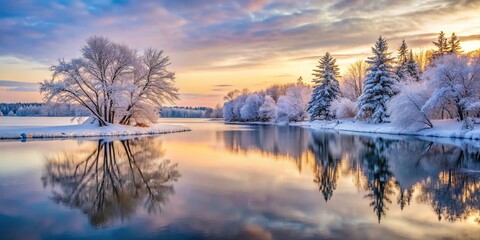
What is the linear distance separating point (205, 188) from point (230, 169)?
398cm

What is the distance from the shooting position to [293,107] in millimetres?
76125

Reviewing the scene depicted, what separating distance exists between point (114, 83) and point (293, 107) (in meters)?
45.0

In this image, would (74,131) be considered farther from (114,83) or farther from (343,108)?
(343,108)

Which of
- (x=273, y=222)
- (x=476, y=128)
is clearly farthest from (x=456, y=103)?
(x=273, y=222)

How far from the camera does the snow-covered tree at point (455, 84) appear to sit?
32.8 m

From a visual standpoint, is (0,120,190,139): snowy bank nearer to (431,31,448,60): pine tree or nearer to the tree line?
the tree line

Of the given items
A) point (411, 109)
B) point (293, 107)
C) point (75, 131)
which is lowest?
point (75, 131)

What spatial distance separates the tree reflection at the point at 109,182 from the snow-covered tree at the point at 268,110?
6419 centimetres

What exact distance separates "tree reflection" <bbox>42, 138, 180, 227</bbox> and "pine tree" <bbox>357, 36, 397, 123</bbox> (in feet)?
105

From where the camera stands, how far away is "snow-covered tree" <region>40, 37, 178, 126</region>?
3628cm

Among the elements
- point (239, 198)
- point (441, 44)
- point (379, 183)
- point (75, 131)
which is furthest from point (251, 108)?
point (239, 198)

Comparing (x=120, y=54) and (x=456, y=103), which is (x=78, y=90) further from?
(x=456, y=103)

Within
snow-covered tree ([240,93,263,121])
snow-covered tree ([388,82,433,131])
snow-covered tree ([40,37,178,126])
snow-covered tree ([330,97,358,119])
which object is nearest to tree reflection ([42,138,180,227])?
snow-covered tree ([40,37,178,126])

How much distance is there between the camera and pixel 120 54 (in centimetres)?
3847
